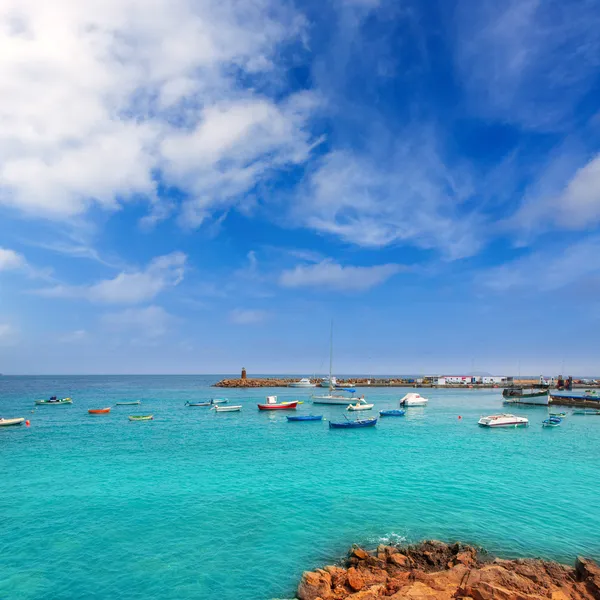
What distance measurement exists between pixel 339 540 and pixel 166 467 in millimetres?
21010

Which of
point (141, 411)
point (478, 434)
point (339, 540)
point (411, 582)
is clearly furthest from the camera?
point (141, 411)

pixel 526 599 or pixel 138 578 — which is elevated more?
pixel 526 599

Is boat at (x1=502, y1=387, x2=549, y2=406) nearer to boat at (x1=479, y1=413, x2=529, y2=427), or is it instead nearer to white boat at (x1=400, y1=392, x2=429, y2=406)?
white boat at (x1=400, y1=392, x2=429, y2=406)

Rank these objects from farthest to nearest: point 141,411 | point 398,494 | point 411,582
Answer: point 141,411, point 398,494, point 411,582

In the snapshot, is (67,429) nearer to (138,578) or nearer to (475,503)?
(138,578)

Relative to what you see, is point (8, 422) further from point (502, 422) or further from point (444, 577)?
point (502, 422)

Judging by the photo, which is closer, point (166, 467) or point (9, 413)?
point (166, 467)

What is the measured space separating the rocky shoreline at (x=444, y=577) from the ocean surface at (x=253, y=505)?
1.72 metres

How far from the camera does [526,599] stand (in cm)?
1399

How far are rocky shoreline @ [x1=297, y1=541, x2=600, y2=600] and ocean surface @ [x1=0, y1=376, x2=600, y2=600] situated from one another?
1722 mm

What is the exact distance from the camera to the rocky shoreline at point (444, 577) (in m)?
15.1

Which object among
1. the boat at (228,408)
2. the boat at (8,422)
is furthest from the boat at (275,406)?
the boat at (8,422)

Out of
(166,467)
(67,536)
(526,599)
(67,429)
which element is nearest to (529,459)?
(526,599)

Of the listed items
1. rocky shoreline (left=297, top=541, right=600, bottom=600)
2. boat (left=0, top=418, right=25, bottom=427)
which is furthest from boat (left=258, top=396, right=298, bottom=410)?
rocky shoreline (left=297, top=541, right=600, bottom=600)
